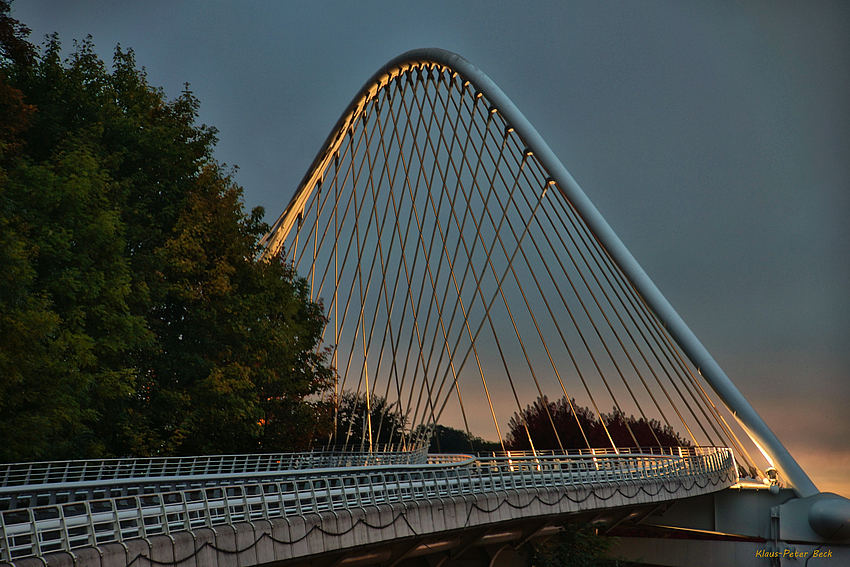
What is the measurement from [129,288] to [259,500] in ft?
47.6

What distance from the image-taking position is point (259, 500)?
46.5ft

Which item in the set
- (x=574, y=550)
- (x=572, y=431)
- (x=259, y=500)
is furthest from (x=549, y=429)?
(x=259, y=500)

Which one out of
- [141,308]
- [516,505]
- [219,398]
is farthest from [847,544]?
[141,308]

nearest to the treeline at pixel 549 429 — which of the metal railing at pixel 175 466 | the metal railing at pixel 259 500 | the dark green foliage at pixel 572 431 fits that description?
the dark green foliage at pixel 572 431

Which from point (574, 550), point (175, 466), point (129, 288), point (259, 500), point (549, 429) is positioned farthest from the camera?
point (549, 429)

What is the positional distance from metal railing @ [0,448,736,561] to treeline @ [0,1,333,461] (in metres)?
5.85

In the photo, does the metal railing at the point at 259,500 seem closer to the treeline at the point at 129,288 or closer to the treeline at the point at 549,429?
the treeline at the point at 129,288

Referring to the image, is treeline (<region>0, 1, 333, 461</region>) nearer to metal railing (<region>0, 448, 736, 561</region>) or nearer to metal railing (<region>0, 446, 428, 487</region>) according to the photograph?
metal railing (<region>0, 446, 428, 487</region>)

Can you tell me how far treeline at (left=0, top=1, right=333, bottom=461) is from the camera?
22.5 metres

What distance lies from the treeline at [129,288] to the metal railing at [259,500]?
230 inches

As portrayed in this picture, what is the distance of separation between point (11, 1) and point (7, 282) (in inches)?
485

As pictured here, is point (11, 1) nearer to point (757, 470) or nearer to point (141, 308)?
point (141, 308)

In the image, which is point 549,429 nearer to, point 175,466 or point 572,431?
point 572,431

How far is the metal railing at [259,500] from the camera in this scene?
10.9 metres
